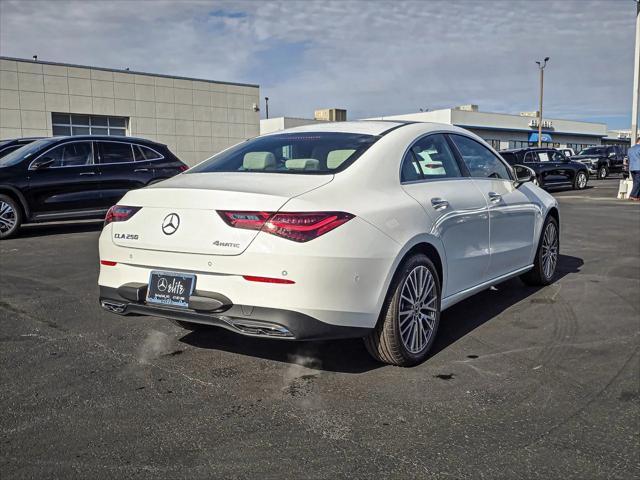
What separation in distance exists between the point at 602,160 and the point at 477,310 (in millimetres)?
32140

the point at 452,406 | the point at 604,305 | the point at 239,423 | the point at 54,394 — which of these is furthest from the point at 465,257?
the point at 54,394

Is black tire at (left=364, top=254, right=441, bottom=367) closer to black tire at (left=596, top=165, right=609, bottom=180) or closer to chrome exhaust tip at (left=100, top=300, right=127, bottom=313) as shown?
chrome exhaust tip at (left=100, top=300, right=127, bottom=313)

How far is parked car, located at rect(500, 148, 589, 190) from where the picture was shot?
2166cm

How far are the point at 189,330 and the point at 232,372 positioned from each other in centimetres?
102

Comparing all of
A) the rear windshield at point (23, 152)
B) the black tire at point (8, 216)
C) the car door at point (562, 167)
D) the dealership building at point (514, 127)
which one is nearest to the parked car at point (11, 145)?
the rear windshield at point (23, 152)

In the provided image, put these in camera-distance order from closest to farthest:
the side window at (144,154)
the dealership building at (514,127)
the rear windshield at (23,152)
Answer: the rear windshield at (23,152)
the side window at (144,154)
the dealership building at (514,127)

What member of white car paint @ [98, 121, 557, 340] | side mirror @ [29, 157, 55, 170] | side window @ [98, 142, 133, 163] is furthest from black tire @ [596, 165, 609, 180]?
white car paint @ [98, 121, 557, 340]

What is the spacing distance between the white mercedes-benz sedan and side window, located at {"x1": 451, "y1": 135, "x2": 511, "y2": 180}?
0.33 m

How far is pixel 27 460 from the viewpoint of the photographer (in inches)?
109

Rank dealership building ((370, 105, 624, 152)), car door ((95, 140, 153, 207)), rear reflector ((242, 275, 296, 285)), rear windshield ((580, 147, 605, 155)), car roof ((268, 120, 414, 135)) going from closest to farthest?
rear reflector ((242, 275, 296, 285)), car roof ((268, 120, 414, 135)), car door ((95, 140, 153, 207)), rear windshield ((580, 147, 605, 155)), dealership building ((370, 105, 624, 152))

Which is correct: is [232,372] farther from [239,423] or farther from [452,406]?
[452,406]

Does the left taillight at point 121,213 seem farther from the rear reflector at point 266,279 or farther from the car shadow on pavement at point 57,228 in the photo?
the car shadow on pavement at point 57,228

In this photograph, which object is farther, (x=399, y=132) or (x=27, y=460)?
(x=399, y=132)

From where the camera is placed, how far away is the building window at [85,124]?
27.1 metres
